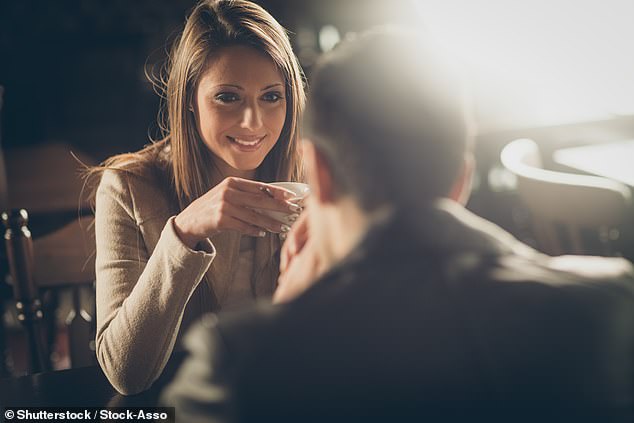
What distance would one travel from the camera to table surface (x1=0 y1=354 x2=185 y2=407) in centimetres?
99

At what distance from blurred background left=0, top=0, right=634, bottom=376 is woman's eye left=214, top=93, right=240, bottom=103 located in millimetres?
2656

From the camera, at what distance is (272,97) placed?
1513 mm

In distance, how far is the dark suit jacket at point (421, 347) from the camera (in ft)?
1.51

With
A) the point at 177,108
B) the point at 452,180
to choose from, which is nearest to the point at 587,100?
the point at 177,108

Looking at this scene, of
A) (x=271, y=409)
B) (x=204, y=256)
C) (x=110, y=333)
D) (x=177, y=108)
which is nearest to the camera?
(x=271, y=409)

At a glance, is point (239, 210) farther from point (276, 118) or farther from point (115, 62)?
point (115, 62)

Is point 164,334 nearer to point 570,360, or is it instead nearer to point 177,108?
point 177,108

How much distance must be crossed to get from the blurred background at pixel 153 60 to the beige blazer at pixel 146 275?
262 cm

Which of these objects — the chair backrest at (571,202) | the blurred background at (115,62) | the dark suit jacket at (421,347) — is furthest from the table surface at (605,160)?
the blurred background at (115,62)

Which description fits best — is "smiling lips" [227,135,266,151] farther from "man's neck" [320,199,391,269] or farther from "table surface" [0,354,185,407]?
"man's neck" [320,199,391,269]

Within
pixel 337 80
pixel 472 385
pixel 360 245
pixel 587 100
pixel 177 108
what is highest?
pixel 587 100

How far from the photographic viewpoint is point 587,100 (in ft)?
12.2

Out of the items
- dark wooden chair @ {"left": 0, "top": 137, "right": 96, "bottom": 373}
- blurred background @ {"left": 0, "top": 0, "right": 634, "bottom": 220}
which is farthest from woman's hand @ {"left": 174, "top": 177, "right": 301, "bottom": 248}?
blurred background @ {"left": 0, "top": 0, "right": 634, "bottom": 220}

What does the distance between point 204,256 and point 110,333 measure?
0.25 meters
